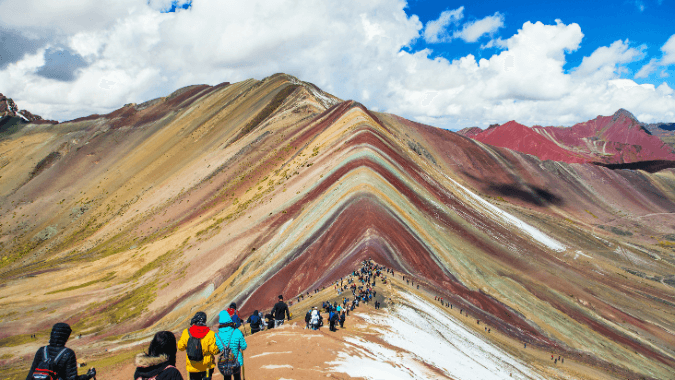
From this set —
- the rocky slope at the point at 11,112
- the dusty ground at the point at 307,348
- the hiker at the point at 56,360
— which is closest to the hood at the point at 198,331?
the hiker at the point at 56,360

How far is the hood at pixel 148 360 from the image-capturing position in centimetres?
551

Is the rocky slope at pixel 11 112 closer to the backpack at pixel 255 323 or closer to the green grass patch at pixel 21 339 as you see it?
the green grass patch at pixel 21 339

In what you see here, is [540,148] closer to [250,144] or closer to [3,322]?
[250,144]

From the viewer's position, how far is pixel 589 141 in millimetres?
138250

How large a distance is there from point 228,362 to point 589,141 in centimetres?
16298

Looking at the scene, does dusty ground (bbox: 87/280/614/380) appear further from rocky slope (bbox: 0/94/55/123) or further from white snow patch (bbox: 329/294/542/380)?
rocky slope (bbox: 0/94/55/123)

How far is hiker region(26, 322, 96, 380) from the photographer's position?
5871mm

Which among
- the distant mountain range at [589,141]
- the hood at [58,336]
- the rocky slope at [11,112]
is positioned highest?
the distant mountain range at [589,141]

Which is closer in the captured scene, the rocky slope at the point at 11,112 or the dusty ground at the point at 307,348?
the dusty ground at the point at 307,348

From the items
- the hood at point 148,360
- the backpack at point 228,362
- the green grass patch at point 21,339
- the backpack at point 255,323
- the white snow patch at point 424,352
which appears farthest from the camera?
the green grass patch at point 21,339

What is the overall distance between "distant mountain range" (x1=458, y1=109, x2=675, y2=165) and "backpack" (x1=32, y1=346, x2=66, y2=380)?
125409 mm

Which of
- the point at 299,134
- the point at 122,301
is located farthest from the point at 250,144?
the point at 122,301

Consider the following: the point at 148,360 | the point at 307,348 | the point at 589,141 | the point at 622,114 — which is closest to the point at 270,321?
the point at 307,348

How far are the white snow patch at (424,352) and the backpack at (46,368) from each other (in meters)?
6.35
